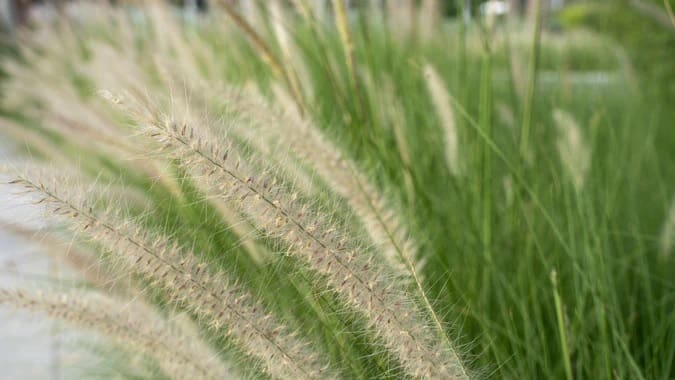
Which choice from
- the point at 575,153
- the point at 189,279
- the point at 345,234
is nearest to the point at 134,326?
the point at 189,279

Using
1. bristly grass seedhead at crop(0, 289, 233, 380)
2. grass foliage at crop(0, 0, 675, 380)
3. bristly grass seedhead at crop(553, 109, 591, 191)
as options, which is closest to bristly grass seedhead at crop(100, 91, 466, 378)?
grass foliage at crop(0, 0, 675, 380)

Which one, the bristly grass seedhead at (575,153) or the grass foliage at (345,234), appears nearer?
the grass foliage at (345,234)

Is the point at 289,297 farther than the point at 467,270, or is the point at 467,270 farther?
the point at 467,270

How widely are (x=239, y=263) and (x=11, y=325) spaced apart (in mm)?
1233

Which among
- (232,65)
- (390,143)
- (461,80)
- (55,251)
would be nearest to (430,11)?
(461,80)

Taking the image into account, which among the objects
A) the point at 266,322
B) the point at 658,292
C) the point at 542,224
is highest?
the point at 266,322

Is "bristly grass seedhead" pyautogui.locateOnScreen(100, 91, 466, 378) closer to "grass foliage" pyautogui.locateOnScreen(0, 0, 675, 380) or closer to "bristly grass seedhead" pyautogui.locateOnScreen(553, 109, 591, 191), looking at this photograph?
"grass foliage" pyautogui.locateOnScreen(0, 0, 675, 380)

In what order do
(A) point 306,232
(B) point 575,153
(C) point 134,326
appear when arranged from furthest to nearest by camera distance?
(B) point 575,153 → (C) point 134,326 → (A) point 306,232

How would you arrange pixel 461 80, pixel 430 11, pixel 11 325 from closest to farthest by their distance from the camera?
pixel 461 80 < pixel 11 325 < pixel 430 11

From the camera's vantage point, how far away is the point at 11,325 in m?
1.96

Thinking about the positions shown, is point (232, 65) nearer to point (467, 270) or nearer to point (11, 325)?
point (11, 325)

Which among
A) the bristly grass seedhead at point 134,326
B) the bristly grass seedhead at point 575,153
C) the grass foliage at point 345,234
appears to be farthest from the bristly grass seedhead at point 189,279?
the bristly grass seedhead at point 575,153

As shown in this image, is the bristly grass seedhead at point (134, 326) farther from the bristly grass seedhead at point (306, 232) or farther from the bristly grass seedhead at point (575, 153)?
the bristly grass seedhead at point (575, 153)

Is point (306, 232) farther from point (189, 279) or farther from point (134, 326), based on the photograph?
point (134, 326)
